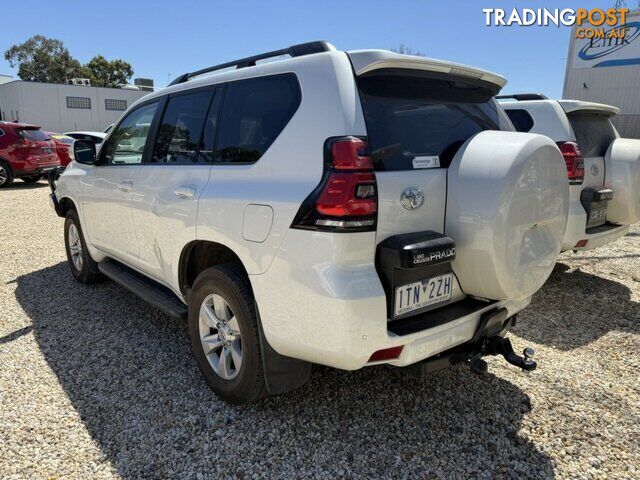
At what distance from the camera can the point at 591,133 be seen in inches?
199

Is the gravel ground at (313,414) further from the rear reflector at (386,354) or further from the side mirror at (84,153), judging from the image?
the side mirror at (84,153)

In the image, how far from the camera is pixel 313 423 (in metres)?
2.70

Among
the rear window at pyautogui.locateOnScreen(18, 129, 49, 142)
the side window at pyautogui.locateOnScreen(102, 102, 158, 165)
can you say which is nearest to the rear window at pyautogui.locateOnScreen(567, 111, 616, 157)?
the side window at pyautogui.locateOnScreen(102, 102, 158, 165)

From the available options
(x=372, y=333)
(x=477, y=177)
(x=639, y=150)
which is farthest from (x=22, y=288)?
(x=639, y=150)

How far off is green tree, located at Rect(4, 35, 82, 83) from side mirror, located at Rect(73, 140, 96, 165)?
7291 centimetres

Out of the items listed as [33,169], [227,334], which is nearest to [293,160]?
[227,334]

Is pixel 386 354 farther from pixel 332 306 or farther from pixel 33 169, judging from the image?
pixel 33 169

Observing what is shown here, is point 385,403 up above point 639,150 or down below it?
below

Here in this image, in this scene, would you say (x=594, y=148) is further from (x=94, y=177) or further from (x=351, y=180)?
(x=94, y=177)

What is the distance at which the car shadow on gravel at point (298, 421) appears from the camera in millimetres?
2381

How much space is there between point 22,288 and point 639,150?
6.58 meters

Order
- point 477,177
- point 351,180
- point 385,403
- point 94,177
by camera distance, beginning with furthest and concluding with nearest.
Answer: point 94,177 → point 385,403 → point 477,177 → point 351,180

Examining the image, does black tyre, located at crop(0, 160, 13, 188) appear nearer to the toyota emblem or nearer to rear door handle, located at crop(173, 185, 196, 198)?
rear door handle, located at crop(173, 185, 196, 198)

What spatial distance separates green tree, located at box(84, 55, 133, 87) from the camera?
6488 cm
